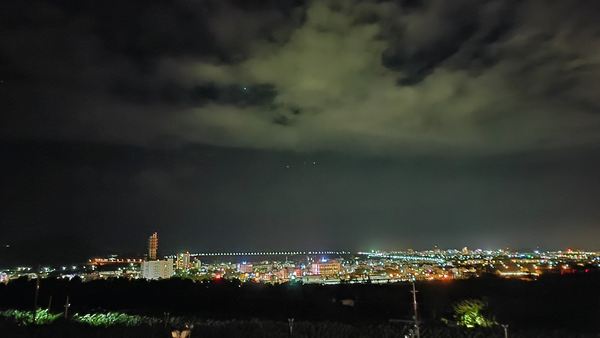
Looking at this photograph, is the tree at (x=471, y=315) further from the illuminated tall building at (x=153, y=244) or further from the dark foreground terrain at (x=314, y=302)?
the illuminated tall building at (x=153, y=244)

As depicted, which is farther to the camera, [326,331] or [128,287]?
[128,287]

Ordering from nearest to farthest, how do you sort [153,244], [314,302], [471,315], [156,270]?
[471,315] → [314,302] → [156,270] → [153,244]

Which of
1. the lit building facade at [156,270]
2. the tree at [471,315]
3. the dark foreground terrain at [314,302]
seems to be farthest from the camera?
the lit building facade at [156,270]

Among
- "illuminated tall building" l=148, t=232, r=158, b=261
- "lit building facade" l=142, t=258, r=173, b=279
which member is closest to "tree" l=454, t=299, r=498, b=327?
→ "lit building facade" l=142, t=258, r=173, b=279

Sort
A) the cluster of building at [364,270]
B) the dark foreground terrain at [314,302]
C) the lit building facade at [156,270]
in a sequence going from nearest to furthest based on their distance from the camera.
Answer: the dark foreground terrain at [314,302]
the cluster of building at [364,270]
the lit building facade at [156,270]

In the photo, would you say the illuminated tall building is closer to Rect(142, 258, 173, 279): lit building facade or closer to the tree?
Rect(142, 258, 173, 279): lit building facade

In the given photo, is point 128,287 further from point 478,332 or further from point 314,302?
point 478,332

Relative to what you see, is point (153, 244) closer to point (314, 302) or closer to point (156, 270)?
point (156, 270)

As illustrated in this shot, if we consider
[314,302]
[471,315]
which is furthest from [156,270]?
[471,315]

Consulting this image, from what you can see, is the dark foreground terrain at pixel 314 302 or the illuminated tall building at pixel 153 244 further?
the illuminated tall building at pixel 153 244

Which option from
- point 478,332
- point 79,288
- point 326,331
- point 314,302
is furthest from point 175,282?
point 478,332

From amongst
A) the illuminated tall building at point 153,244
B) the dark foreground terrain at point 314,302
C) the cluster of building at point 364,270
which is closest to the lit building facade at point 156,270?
the cluster of building at point 364,270
